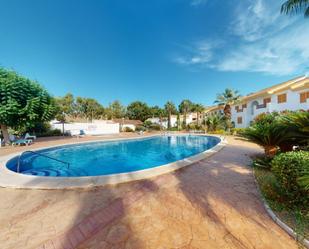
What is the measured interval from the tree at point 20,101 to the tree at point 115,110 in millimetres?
44920

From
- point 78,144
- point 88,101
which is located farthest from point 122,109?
point 78,144

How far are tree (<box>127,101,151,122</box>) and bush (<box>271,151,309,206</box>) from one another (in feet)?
183

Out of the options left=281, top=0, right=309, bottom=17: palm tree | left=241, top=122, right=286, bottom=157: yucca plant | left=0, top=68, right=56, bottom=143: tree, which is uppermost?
left=281, top=0, right=309, bottom=17: palm tree

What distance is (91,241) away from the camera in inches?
98.8

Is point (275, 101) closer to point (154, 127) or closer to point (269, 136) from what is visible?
point (269, 136)

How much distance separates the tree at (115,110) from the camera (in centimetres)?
6134

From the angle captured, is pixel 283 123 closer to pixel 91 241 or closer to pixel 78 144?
pixel 91 241

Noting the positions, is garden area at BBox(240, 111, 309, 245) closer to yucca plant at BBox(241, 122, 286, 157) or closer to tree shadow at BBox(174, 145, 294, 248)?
tree shadow at BBox(174, 145, 294, 248)

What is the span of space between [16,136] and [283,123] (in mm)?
29499

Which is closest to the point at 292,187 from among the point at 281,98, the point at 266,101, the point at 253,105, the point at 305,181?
the point at 305,181

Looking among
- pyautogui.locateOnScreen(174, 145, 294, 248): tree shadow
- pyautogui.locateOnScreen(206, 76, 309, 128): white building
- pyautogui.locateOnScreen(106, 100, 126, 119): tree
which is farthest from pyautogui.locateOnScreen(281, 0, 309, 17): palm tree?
pyautogui.locateOnScreen(106, 100, 126, 119): tree

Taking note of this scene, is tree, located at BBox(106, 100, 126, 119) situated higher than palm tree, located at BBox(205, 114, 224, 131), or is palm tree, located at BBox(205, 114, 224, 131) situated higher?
tree, located at BBox(106, 100, 126, 119)

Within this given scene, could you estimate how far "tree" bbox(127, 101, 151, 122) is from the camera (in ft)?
193

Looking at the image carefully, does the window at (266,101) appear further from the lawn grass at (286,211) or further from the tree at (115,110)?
the tree at (115,110)
